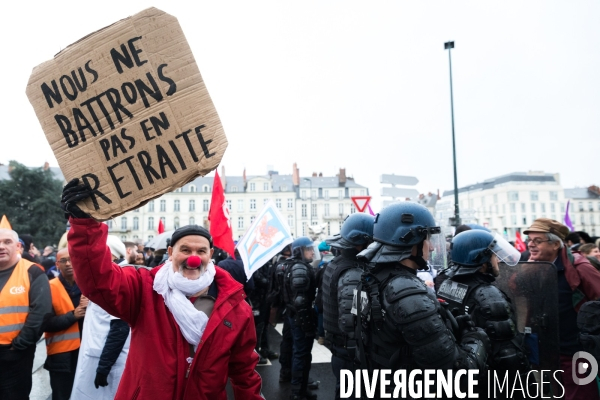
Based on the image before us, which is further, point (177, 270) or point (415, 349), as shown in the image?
point (177, 270)

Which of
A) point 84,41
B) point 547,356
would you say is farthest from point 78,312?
point 547,356

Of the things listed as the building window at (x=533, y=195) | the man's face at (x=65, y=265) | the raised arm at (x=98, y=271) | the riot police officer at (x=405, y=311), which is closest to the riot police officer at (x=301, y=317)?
the man's face at (x=65, y=265)

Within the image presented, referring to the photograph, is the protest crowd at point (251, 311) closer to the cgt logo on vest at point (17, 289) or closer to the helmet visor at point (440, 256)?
the cgt logo on vest at point (17, 289)

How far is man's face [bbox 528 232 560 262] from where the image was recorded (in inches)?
166

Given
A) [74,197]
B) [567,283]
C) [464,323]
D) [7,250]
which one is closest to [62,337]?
[7,250]

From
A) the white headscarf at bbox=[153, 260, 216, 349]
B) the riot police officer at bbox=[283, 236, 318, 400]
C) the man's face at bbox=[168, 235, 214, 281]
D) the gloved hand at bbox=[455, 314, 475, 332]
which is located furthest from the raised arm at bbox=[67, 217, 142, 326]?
the riot police officer at bbox=[283, 236, 318, 400]

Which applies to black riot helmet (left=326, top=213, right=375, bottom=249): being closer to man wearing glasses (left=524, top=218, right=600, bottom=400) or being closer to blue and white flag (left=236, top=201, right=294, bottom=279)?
blue and white flag (left=236, top=201, right=294, bottom=279)

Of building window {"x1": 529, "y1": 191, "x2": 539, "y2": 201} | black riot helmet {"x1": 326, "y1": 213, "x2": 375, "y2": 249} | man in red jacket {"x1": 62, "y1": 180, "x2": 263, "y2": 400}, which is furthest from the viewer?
building window {"x1": 529, "y1": 191, "x2": 539, "y2": 201}

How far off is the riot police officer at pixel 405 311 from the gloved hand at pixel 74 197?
5.64ft

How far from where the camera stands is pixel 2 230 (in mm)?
3965

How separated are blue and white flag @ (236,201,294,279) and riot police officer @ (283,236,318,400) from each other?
0.39 meters

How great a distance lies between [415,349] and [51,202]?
45.4 meters

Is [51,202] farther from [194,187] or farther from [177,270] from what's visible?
[177,270]

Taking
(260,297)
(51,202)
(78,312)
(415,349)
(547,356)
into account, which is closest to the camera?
(415,349)
